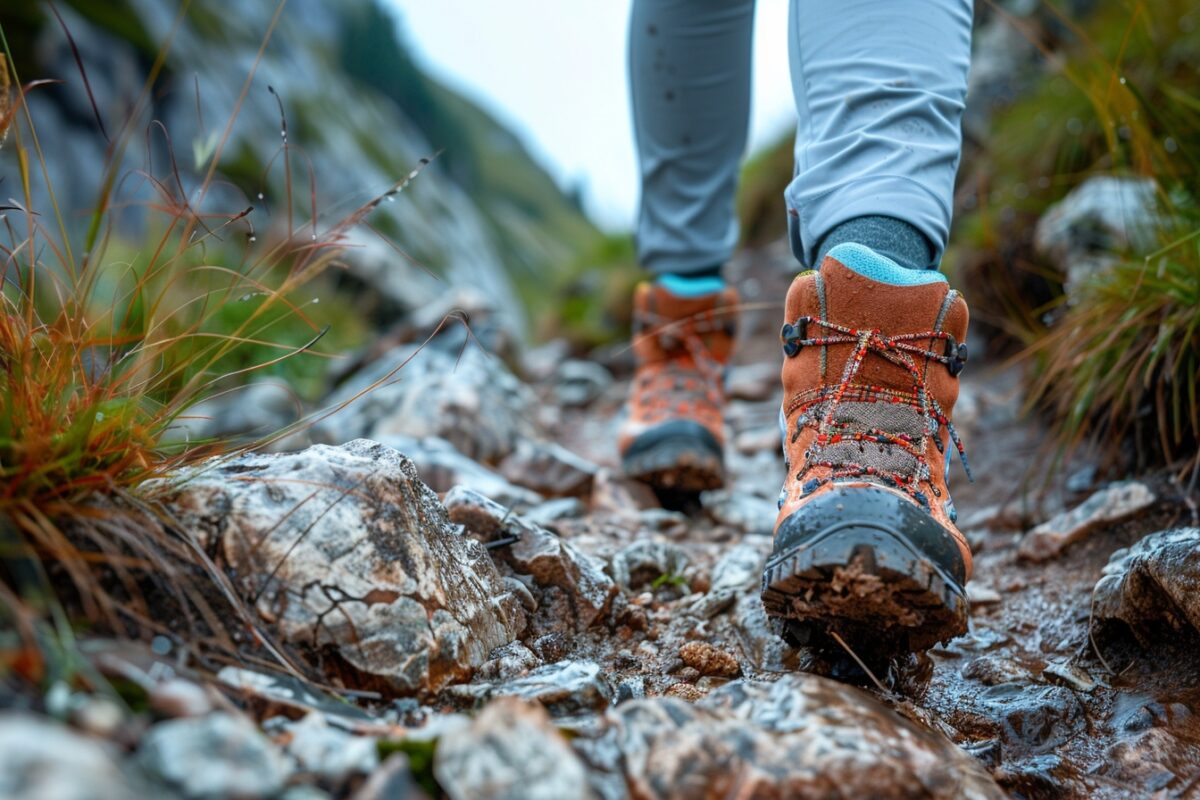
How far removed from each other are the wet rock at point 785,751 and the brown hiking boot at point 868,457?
0.58ft

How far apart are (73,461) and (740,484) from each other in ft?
7.70

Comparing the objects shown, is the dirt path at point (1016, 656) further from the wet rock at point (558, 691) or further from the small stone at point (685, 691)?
the wet rock at point (558, 691)

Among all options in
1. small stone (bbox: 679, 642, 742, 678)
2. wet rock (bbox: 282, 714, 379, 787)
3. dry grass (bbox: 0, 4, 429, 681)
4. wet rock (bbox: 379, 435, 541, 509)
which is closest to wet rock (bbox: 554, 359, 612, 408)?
wet rock (bbox: 379, 435, 541, 509)

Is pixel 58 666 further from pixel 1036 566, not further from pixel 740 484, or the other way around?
pixel 740 484

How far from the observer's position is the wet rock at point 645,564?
1991 mm

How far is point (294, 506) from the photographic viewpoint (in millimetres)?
1320

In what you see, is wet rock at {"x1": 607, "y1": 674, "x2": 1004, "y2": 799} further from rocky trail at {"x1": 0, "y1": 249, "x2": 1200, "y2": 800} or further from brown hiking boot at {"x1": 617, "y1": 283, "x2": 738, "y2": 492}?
brown hiking boot at {"x1": 617, "y1": 283, "x2": 738, "y2": 492}

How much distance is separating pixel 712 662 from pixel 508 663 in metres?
0.38

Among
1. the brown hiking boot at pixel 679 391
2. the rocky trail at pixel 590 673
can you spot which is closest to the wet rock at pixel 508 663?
the rocky trail at pixel 590 673

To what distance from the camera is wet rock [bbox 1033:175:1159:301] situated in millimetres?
2992

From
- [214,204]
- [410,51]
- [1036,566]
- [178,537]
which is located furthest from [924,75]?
[410,51]

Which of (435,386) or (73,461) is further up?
(73,461)

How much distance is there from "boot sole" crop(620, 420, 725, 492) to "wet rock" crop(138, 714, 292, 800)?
1.82 m

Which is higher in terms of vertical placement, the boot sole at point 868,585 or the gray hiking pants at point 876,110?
the gray hiking pants at point 876,110
